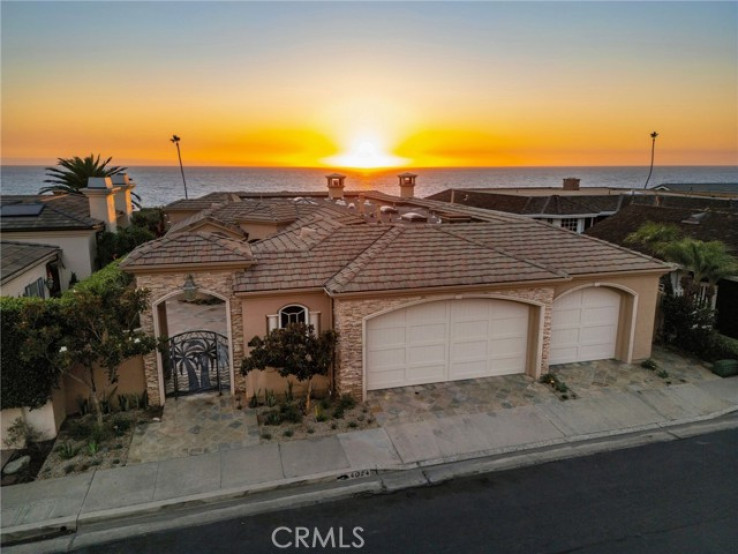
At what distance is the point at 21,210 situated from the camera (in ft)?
74.7

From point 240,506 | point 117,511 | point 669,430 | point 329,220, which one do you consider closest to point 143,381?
point 117,511

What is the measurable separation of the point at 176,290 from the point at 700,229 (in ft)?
68.5

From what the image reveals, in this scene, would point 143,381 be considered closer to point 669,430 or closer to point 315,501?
point 315,501

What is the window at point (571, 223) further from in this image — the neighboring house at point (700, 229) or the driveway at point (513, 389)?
the driveway at point (513, 389)

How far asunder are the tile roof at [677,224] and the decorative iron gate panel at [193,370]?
18.3 metres

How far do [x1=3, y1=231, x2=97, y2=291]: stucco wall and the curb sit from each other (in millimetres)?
16053

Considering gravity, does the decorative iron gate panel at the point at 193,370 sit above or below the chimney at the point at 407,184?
below

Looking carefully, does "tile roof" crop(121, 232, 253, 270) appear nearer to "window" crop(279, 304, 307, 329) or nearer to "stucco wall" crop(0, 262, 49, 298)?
"window" crop(279, 304, 307, 329)

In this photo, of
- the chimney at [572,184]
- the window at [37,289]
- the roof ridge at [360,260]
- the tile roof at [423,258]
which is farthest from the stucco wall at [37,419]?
the chimney at [572,184]

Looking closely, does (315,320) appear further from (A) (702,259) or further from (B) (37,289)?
(A) (702,259)

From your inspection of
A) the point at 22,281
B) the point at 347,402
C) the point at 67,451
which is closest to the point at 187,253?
the point at 67,451

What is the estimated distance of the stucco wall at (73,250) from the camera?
72.7 feet

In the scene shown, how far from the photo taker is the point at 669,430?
12305 mm

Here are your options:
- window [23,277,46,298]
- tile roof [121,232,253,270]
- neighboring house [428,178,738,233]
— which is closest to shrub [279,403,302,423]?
tile roof [121,232,253,270]
